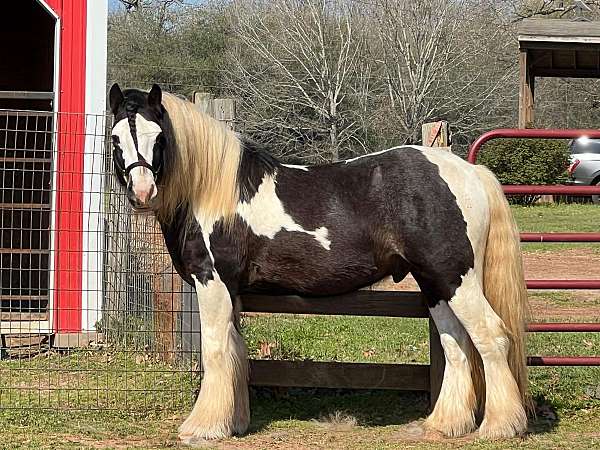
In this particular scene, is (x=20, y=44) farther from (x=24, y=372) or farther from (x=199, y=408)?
(x=199, y=408)

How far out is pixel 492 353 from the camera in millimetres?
5285

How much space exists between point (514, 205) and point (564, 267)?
6733 millimetres

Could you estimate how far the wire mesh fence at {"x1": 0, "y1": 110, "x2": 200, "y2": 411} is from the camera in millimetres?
6508

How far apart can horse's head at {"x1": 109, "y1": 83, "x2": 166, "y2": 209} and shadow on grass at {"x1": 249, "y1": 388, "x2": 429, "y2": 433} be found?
1801mm

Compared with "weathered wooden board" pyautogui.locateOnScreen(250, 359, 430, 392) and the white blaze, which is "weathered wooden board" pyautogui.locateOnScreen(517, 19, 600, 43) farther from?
the white blaze

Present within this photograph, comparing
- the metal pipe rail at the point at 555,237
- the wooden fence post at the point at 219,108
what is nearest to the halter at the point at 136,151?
the wooden fence post at the point at 219,108

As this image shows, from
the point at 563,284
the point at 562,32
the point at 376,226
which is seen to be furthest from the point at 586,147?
the point at 376,226

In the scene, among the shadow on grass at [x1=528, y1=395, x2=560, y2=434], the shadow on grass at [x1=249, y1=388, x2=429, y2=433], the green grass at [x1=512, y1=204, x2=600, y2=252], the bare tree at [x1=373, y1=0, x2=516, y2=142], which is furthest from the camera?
the bare tree at [x1=373, y1=0, x2=516, y2=142]

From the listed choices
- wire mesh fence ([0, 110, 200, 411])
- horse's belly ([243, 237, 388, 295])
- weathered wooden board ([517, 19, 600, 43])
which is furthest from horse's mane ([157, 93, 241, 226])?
weathered wooden board ([517, 19, 600, 43])

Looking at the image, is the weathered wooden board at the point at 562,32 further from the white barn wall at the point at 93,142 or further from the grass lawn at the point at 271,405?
the white barn wall at the point at 93,142

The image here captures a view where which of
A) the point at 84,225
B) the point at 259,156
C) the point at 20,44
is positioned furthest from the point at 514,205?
the point at 259,156

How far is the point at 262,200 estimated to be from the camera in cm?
543

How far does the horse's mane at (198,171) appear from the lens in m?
5.33

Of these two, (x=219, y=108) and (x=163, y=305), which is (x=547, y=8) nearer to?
(x=163, y=305)
